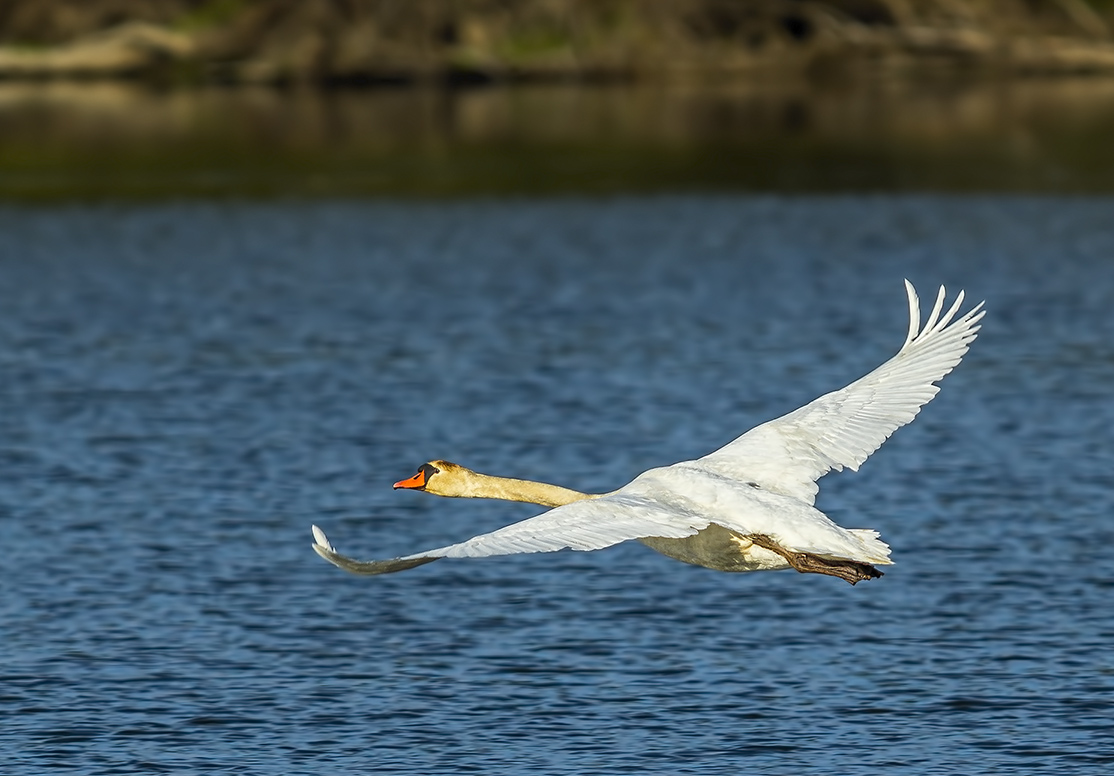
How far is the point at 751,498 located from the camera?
11.2 m

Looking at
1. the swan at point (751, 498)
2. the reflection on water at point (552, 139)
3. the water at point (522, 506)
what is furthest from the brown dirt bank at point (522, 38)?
the swan at point (751, 498)

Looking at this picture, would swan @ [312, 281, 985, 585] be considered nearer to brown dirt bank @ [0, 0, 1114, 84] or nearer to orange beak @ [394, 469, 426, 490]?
orange beak @ [394, 469, 426, 490]

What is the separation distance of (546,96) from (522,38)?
13.5 ft

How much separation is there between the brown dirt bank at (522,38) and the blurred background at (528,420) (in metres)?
4.48

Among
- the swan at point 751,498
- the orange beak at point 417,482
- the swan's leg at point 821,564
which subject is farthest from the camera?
the orange beak at point 417,482

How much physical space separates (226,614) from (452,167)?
2666 centimetres

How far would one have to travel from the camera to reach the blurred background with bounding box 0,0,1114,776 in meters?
12.6

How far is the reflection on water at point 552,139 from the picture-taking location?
1527 inches

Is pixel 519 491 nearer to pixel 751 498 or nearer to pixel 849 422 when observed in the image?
pixel 751 498

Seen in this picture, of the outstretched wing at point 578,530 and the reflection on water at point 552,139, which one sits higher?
the outstretched wing at point 578,530

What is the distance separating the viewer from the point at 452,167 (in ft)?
134

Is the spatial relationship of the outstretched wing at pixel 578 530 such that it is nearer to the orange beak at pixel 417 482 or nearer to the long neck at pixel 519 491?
the long neck at pixel 519 491

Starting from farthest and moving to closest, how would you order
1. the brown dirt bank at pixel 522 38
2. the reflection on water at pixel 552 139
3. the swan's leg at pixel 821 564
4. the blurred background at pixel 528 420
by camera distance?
the brown dirt bank at pixel 522 38 < the reflection on water at pixel 552 139 < the blurred background at pixel 528 420 < the swan's leg at pixel 821 564

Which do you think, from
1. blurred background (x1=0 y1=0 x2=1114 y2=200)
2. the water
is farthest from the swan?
blurred background (x1=0 y1=0 x2=1114 y2=200)
